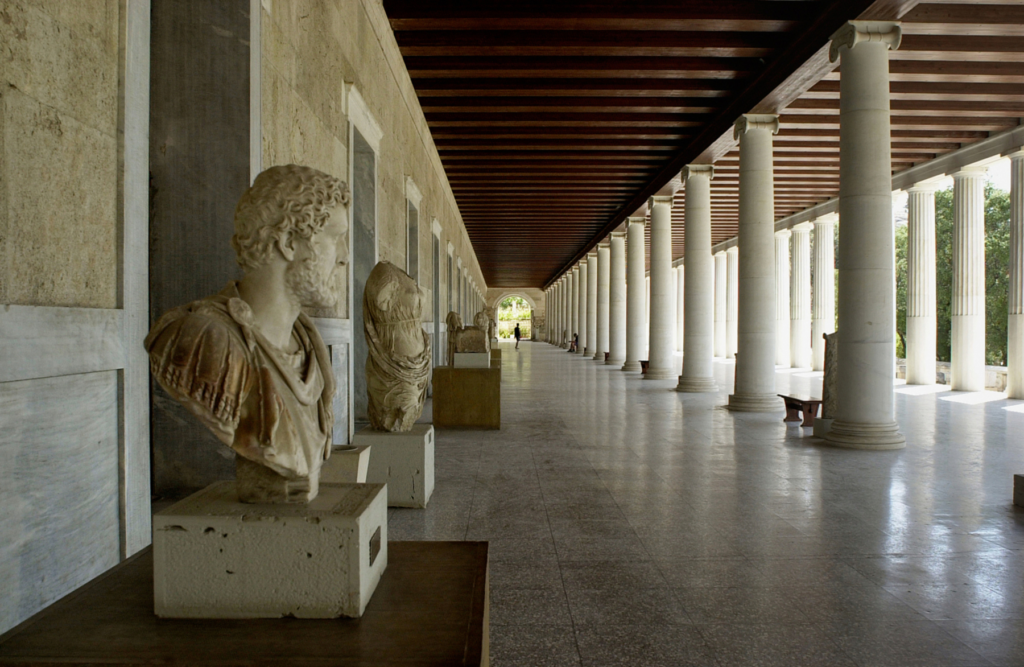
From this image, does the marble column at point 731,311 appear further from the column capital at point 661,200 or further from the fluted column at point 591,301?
the column capital at point 661,200

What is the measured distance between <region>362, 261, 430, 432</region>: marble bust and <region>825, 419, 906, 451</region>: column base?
6448 mm

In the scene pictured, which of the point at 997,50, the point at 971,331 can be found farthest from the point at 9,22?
the point at 971,331

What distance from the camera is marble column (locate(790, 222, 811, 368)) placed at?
95.1ft

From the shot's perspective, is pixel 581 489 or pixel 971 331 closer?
pixel 581 489

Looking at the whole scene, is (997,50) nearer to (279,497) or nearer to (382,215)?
(382,215)

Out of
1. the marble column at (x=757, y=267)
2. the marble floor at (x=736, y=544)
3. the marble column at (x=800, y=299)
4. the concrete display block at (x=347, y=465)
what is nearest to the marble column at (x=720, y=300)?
the marble column at (x=800, y=299)

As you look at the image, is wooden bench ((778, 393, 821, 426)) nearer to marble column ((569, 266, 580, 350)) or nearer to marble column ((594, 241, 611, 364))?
marble column ((594, 241, 611, 364))

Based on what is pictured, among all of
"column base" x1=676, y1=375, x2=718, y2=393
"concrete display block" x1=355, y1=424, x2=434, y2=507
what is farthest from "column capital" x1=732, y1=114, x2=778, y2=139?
"concrete display block" x1=355, y1=424, x2=434, y2=507

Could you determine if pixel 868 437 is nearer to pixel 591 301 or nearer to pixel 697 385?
pixel 697 385

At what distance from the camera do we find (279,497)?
2.25 m

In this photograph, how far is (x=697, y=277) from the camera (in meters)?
17.9

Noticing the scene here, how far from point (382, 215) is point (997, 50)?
36.2 feet

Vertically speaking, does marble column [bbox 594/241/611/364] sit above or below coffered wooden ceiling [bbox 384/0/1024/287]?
below

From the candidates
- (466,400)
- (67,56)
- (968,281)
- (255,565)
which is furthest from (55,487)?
(968,281)
